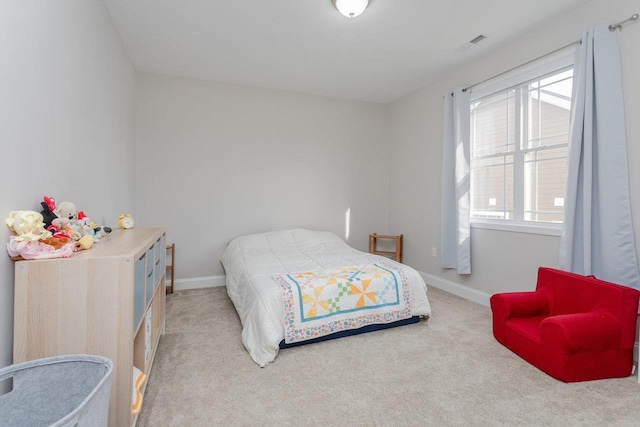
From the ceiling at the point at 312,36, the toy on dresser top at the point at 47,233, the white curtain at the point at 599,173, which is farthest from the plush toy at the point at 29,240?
the white curtain at the point at 599,173

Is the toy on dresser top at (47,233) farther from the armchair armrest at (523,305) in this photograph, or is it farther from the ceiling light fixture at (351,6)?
the armchair armrest at (523,305)

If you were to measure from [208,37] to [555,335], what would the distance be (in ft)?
11.4

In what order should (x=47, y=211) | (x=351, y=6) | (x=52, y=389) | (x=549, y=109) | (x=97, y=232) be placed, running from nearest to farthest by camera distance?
(x=52, y=389) < (x=47, y=211) < (x=97, y=232) < (x=351, y=6) < (x=549, y=109)

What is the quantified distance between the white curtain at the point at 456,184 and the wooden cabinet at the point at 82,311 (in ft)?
10.1

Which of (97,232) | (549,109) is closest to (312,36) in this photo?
(549,109)

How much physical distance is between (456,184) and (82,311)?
3295mm

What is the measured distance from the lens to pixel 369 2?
226 centimetres

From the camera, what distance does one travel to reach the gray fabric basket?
3.17 feet

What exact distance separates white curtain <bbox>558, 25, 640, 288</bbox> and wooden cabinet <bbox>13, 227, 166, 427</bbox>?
9.40ft

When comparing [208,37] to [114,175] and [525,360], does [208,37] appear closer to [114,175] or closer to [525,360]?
[114,175]

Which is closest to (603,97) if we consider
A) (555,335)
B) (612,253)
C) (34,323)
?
(612,253)

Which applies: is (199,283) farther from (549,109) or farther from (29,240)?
(549,109)

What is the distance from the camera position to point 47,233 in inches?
47.5

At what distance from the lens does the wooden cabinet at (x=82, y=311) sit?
111 centimetres
